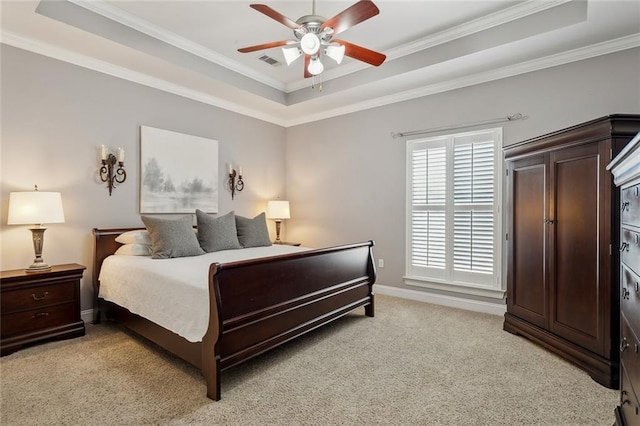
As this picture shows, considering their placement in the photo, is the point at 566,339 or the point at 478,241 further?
the point at 478,241

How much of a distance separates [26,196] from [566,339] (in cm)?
455

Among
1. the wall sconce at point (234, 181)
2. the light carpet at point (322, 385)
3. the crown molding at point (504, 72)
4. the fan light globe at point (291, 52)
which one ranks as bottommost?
the light carpet at point (322, 385)

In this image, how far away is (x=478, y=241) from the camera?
3.83 m

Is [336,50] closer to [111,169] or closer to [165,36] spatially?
[165,36]

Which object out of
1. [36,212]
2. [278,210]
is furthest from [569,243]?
[36,212]

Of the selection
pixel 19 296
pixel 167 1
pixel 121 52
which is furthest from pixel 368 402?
pixel 121 52

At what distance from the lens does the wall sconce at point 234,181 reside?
192 inches

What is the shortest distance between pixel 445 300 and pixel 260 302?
262cm

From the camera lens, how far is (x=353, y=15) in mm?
2266

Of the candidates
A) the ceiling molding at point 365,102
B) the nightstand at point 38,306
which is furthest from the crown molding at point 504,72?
the nightstand at point 38,306

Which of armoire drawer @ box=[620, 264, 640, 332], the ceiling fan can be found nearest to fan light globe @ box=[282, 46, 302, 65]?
the ceiling fan

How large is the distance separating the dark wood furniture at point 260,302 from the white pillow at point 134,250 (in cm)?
19

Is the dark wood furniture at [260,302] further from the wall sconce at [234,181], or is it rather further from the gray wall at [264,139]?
the wall sconce at [234,181]

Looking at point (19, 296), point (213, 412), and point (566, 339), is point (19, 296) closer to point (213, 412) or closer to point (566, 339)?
point (213, 412)
